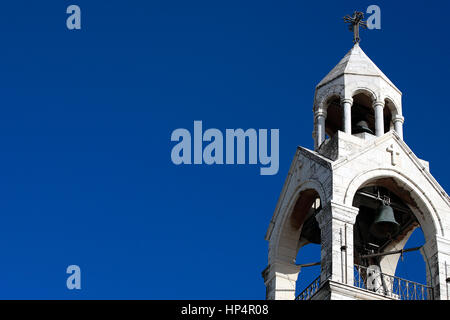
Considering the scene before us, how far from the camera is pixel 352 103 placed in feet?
113

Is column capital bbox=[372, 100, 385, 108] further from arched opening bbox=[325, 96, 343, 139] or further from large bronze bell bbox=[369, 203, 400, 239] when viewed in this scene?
large bronze bell bbox=[369, 203, 400, 239]

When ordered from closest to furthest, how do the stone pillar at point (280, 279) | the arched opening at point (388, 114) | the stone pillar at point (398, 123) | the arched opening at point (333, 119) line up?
the stone pillar at point (280, 279)
the stone pillar at point (398, 123)
the arched opening at point (388, 114)
the arched opening at point (333, 119)

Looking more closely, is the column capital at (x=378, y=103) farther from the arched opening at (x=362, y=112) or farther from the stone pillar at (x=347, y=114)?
the stone pillar at (x=347, y=114)

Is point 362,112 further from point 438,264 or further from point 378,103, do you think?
point 438,264

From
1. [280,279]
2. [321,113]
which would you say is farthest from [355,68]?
[280,279]

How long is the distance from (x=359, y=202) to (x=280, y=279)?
3312mm

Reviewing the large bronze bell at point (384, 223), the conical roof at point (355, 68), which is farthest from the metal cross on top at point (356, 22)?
the large bronze bell at point (384, 223)

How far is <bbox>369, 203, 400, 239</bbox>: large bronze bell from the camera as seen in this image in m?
32.2

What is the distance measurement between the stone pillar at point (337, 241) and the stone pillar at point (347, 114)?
10.5ft

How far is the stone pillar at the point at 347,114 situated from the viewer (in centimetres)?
3346

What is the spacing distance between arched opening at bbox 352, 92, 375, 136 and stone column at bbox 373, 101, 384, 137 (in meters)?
0.61

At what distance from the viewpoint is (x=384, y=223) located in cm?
3219

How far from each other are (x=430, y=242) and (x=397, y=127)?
447cm

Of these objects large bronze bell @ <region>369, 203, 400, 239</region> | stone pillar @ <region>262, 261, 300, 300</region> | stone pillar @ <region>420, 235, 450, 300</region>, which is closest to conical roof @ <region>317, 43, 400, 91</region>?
large bronze bell @ <region>369, 203, 400, 239</region>
